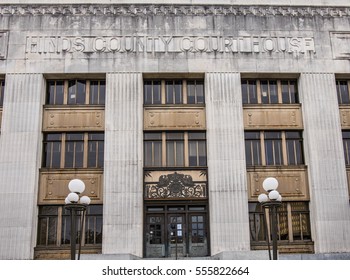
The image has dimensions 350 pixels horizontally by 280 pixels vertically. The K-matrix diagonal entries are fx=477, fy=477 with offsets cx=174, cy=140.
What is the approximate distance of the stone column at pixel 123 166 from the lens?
23688mm

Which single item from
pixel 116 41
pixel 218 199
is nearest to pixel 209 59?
pixel 116 41

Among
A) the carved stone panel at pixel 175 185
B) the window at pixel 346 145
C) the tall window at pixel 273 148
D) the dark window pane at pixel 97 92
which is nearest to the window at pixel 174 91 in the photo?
the dark window pane at pixel 97 92

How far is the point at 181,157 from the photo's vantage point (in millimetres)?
25562

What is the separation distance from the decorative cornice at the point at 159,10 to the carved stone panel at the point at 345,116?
18.4 feet

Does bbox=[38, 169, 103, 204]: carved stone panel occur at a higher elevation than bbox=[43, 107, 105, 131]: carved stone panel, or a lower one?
lower

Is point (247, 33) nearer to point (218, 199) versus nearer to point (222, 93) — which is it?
point (222, 93)

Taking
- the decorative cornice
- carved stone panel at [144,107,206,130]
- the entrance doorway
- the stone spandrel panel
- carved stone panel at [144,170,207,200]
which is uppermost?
the decorative cornice

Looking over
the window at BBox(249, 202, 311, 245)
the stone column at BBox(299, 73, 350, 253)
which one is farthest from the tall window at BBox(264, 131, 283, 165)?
the window at BBox(249, 202, 311, 245)

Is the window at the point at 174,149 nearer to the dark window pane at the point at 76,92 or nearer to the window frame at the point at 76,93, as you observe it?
the window frame at the point at 76,93

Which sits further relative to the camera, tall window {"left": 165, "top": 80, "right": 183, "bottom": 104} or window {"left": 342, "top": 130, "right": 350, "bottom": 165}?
tall window {"left": 165, "top": 80, "right": 183, "bottom": 104}

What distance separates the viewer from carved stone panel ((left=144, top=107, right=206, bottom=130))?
25781 millimetres

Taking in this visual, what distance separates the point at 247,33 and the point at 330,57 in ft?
16.0

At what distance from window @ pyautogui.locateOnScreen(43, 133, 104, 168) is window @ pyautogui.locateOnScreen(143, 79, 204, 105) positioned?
11.8 feet

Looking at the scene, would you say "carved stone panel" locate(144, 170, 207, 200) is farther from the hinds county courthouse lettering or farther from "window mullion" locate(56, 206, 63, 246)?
"window mullion" locate(56, 206, 63, 246)
